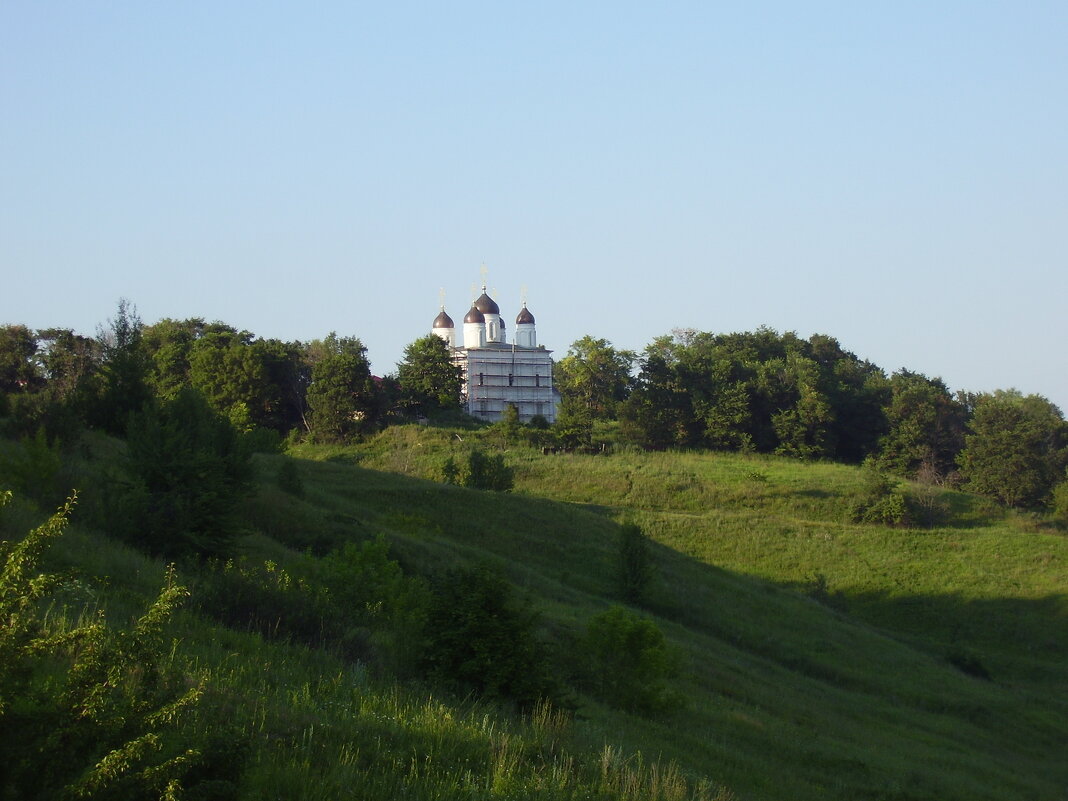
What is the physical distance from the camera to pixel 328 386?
213 feet

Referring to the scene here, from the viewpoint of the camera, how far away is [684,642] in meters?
26.0

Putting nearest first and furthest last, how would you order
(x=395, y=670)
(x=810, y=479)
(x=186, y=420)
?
(x=395, y=670)
(x=186, y=420)
(x=810, y=479)

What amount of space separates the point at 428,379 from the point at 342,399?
409 inches

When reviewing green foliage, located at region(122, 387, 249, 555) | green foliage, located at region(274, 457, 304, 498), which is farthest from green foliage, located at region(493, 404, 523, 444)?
green foliage, located at region(122, 387, 249, 555)

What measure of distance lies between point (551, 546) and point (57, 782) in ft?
103

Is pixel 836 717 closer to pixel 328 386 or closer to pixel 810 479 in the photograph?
pixel 810 479

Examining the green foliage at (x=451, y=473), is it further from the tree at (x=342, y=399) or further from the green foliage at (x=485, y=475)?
the tree at (x=342, y=399)

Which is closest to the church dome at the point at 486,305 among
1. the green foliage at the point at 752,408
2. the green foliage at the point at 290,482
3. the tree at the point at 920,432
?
the green foliage at the point at 752,408

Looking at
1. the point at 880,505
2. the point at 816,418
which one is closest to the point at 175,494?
the point at 880,505

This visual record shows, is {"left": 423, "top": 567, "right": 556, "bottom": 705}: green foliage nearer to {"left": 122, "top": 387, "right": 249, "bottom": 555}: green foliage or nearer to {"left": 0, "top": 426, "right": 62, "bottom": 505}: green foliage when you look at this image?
{"left": 122, "top": 387, "right": 249, "bottom": 555}: green foliage

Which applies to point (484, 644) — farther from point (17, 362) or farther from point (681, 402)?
point (681, 402)

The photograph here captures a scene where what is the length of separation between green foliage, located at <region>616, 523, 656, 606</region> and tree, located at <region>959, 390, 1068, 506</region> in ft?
128

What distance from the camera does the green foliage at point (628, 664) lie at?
675 inches

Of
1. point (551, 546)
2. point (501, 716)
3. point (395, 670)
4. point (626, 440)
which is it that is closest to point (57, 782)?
point (501, 716)
